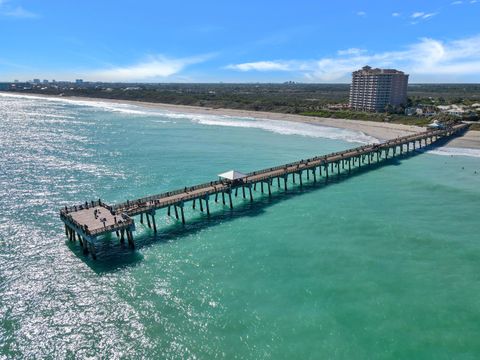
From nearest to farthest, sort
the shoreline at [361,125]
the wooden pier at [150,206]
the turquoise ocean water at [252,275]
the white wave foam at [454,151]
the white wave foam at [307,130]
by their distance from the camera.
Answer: the turquoise ocean water at [252,275] < the wooden pier at [150,206] < the white wave foam at [454,151] < the shoreline at [361,125] < the white wave foam at [307,130]

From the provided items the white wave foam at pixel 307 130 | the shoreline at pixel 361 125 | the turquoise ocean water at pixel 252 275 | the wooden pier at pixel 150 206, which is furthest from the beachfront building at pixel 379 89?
the turquoise ocean water at pixel 252 275

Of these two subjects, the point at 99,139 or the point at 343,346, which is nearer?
the point at 343,346

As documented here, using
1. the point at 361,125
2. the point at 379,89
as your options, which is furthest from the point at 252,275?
the point at 379,89

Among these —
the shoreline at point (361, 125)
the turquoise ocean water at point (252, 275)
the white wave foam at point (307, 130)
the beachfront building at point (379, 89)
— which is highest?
the beachfront building at point (379, 89)

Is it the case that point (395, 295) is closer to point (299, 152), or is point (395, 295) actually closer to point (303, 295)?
point (303, 295)

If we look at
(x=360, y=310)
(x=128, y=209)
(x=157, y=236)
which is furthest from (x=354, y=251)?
(x=128, y=209)

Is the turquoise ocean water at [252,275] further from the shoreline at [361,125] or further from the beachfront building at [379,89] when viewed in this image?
the beachfront building at [379,89]

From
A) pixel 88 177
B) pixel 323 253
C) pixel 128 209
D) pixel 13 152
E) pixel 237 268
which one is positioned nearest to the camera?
pixel 237 268

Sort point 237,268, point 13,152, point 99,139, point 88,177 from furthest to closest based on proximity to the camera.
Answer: point 99,139, point 13,152, point 88,177, point 237,268

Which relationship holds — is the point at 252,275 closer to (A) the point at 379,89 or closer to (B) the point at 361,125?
(B) the point at 361,125
